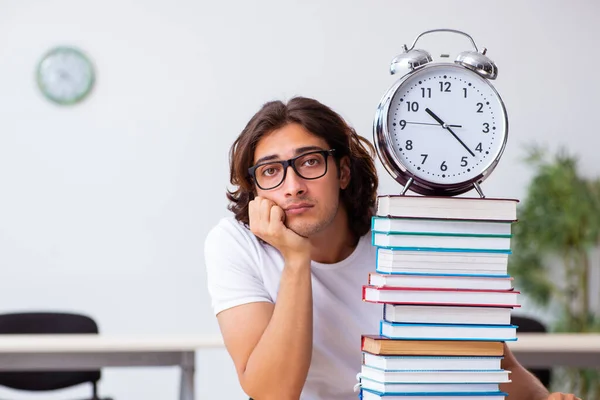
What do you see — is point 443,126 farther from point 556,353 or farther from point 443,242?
point 556,353

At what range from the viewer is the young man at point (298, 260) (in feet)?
5.32

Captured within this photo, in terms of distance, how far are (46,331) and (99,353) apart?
2.11ft

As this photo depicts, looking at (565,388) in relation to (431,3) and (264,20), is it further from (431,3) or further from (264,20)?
(264,20)

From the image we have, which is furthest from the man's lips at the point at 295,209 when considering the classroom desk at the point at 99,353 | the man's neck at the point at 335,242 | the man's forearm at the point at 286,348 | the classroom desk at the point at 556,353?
the classroom desk at the point at 556,353

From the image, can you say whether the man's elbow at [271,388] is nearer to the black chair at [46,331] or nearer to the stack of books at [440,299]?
the stack of books at [440,299]

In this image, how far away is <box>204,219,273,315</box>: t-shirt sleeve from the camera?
1.75 meters

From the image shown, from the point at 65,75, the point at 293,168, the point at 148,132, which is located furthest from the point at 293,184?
the point at 65,75

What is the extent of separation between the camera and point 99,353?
9.77 feet

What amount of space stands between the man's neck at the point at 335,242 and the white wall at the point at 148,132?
2737mm

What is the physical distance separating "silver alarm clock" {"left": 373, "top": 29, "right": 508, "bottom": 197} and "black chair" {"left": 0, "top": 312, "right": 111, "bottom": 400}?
8.02ft

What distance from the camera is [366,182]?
6.73 feet

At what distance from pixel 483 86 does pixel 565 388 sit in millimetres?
3936

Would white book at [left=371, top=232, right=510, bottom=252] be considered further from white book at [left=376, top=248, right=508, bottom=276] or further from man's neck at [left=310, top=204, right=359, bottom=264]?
man's neck at [left=310, top=204, right=359, bottom=264]

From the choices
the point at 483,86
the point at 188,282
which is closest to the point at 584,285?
the point at 188,282
